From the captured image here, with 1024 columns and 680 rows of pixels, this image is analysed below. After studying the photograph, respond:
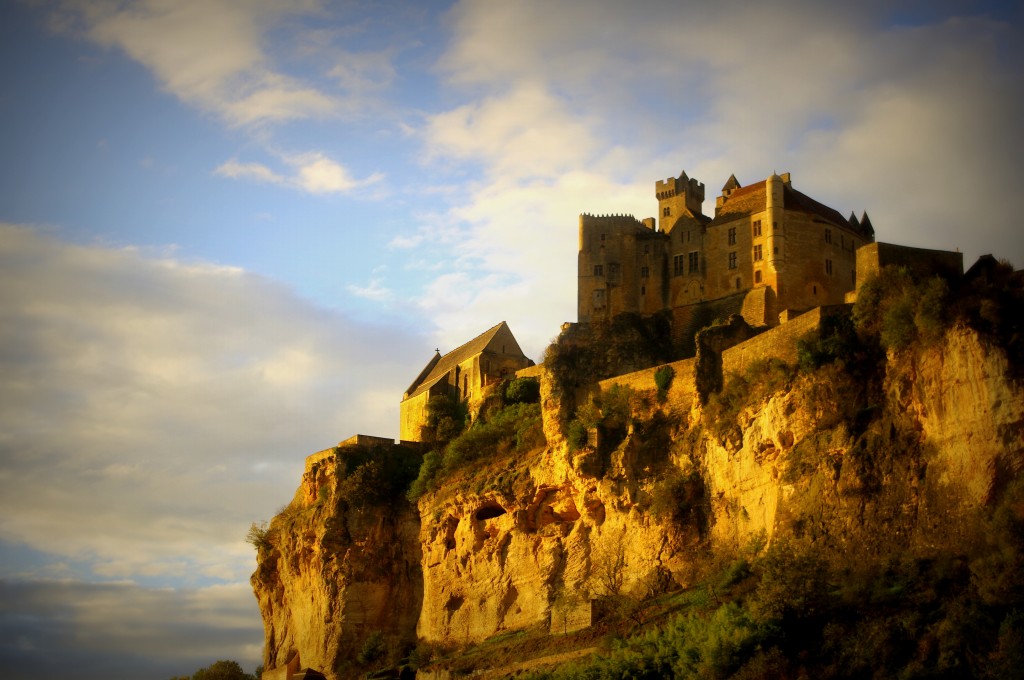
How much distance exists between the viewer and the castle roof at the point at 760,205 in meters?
58.0

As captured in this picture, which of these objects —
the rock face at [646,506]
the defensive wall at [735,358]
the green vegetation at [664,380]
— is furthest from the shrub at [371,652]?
the green vegetation at [664,380]

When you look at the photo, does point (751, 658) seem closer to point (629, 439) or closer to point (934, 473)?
point (934, 473)

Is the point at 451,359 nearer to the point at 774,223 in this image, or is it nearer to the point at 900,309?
the point at 774,223

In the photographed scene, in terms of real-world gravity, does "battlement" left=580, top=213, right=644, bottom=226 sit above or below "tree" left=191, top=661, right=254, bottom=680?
above

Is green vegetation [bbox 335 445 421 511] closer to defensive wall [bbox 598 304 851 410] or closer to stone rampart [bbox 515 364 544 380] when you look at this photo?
stone rampart [bbox 515 364 544 380]

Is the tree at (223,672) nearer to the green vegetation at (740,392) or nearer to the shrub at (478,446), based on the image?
the shrub at (478,446)

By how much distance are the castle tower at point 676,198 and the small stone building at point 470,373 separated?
9448mm

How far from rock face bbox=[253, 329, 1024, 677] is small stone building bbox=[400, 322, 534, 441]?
800 centimetres

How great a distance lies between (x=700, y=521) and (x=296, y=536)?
1955 cm

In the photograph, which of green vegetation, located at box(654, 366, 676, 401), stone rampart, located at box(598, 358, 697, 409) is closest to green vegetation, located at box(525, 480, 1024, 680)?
stone rampart, located at box(598, 358, 697, 409)

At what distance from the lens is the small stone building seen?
59.9 metres

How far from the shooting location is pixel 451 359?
65438 mm

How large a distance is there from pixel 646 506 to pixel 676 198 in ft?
82.9

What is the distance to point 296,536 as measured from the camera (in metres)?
54.1
